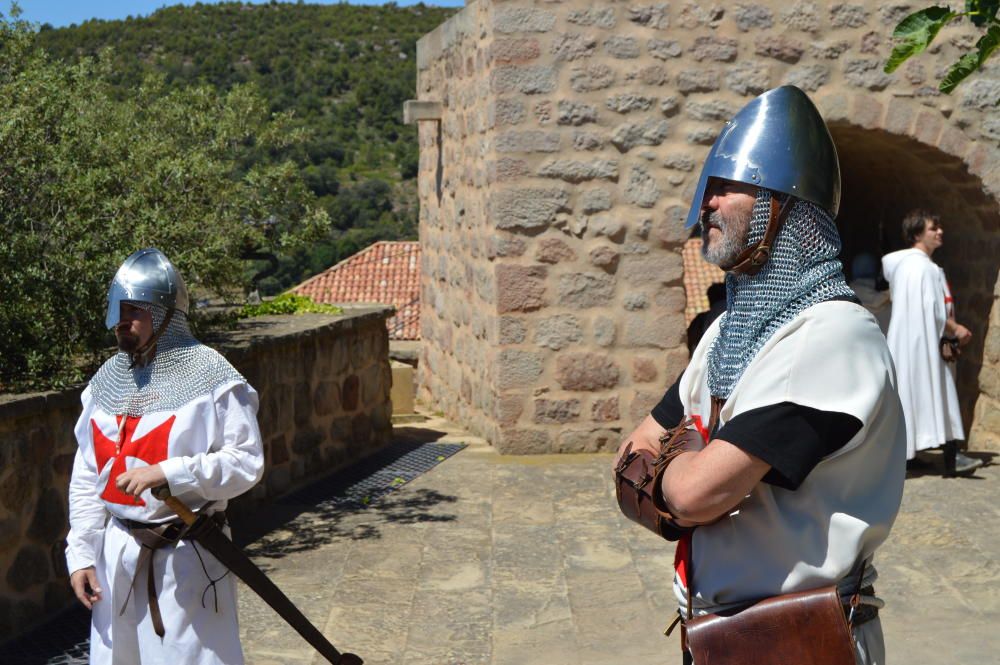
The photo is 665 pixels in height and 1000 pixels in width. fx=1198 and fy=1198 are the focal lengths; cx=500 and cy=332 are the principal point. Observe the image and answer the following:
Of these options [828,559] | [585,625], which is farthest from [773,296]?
[585,625]

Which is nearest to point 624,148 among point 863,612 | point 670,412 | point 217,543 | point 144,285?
point 144,285

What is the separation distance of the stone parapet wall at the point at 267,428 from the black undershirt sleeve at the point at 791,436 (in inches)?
122

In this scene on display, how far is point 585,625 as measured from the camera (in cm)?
Answer: 456

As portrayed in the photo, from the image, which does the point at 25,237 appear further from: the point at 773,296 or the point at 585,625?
the point at 773,296

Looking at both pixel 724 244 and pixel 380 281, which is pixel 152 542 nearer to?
pixel 724 244

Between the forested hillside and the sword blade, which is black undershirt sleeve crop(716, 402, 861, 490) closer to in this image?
the sword blade

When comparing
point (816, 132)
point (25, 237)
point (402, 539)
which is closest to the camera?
point (816, 132)

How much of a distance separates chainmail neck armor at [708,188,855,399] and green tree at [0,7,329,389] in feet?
10.8

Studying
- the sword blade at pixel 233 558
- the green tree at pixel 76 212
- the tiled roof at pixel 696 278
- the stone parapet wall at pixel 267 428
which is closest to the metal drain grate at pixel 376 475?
the stone parapet wall at pixel 267 428

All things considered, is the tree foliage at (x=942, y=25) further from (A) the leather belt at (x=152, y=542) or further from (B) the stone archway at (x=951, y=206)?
(B) the stone archway at (x=951, y=206)

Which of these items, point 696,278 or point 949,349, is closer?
point 949,349

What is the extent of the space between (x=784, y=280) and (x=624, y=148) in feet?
18.4

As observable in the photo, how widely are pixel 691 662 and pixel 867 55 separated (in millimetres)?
6126

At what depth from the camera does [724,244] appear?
2.12 meters
